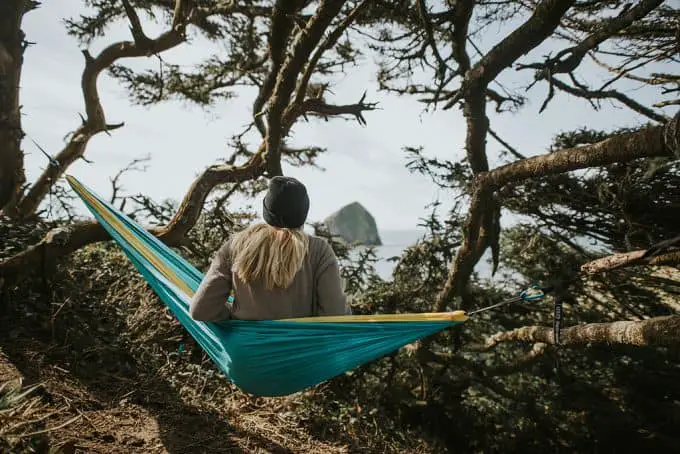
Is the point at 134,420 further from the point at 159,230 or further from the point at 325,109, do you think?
the point at 325,109

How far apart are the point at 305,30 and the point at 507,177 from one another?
4.55ft

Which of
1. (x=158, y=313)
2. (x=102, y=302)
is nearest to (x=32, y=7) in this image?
(x=102, y=302)

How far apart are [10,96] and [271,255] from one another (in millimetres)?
3492

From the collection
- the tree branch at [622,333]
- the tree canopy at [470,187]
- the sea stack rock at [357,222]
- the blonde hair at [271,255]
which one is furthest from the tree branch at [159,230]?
the sea stack rock at [357,222]

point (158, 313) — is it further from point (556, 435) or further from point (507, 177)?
point (556, 435)

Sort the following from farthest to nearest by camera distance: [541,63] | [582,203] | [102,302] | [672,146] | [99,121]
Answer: [99,121] → [102,302] → [582,203] → [541,63] → [672,146]

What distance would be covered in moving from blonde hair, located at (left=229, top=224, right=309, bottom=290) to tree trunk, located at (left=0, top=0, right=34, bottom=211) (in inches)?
127

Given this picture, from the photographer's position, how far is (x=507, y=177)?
204cm

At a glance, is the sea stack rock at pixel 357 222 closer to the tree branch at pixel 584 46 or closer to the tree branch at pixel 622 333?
the tree branch at pixel 622 333

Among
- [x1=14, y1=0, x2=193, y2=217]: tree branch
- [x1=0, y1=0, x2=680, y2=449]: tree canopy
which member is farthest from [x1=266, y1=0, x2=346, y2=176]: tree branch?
[x1=14, y1=0, x2=193, y2=217]: tree branch

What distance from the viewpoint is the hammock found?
1.25 m

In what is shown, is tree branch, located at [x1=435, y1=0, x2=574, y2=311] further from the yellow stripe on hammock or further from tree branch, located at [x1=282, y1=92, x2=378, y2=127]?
the yellow stripe on hammock

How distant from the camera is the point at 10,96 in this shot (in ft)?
10.6

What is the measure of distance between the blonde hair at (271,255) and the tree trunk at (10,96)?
3.23 metres
